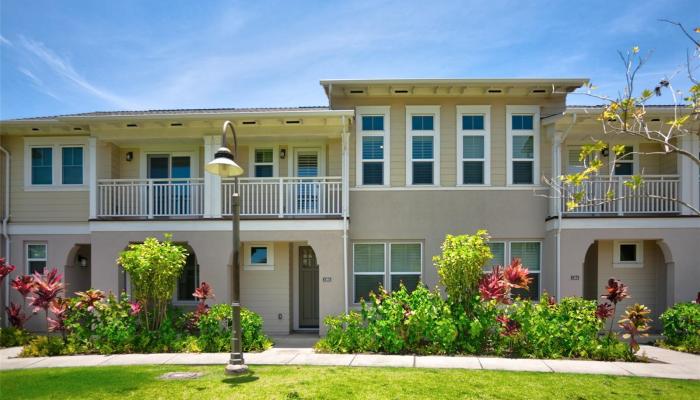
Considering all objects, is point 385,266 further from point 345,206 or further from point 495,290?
point 495,290

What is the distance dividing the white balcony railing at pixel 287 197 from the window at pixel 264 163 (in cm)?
73

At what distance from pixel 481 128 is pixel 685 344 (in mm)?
7078

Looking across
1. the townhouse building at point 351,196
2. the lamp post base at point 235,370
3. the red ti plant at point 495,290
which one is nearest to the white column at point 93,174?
the townhouse building at point 351,196

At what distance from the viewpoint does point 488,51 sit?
12453 mm

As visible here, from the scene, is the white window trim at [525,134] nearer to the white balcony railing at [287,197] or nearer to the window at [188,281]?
the white balcony railing at [287,197]

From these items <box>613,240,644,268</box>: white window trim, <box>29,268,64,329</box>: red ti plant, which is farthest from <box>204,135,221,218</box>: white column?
<box>613,240,644,268</box>: white window trim

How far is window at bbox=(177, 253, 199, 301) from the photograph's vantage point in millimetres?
14664

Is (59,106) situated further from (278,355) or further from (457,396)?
(457,396)

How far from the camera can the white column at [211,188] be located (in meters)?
12.9

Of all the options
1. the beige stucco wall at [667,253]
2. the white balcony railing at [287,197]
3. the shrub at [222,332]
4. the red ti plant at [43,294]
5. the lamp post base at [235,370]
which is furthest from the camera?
the white balcony railing at [287,197]

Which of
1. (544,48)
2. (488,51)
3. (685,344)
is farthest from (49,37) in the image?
(685,344)

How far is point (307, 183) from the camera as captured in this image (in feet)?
42.7

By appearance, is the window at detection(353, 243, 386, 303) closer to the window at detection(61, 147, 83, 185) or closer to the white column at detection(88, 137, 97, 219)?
the white column at detection(88, 137, 97, 219)

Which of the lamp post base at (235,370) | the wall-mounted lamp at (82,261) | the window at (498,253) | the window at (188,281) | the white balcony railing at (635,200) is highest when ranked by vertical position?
the white balcony railing at (635,200)
